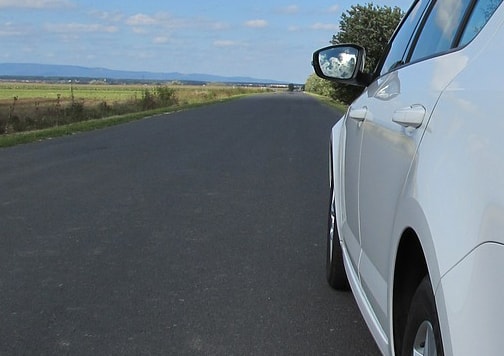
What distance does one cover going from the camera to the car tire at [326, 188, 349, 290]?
4.27 metres

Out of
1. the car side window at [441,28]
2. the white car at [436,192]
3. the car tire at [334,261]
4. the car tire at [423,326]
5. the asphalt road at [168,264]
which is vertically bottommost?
the asphalt road at [168,264]

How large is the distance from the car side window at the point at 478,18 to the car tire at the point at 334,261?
6.91 feet

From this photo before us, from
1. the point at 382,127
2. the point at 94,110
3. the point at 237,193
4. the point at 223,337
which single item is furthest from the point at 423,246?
the point at 94,110

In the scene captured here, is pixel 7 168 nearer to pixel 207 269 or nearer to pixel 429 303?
pixel 207 269

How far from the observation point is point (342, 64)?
411 centimetres

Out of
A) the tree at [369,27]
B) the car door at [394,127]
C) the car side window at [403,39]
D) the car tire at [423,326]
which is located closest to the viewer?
the car tire at [423,326]

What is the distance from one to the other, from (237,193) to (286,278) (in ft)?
11.7

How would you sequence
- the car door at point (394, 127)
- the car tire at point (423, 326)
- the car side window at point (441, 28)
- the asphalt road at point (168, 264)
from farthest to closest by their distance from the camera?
the asphalt road at point (168, 264) < the car side window at point (441, 28) < the car door at point (394, 127) < the car tire at point (423, 326)

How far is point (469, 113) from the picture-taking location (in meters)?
1.70

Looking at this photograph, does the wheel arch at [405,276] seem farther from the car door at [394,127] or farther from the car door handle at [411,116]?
the car door handle at [411,116]

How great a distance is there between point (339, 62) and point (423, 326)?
251 centimetres

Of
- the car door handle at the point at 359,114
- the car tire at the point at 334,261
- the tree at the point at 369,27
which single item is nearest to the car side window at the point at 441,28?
the car door handle at the point at 359,114

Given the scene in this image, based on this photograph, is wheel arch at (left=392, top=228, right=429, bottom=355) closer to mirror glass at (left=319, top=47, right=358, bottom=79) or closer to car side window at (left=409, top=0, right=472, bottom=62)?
car side window at (left=409, top=0, right=472, bottom=62)

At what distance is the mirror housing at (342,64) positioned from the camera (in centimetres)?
406
